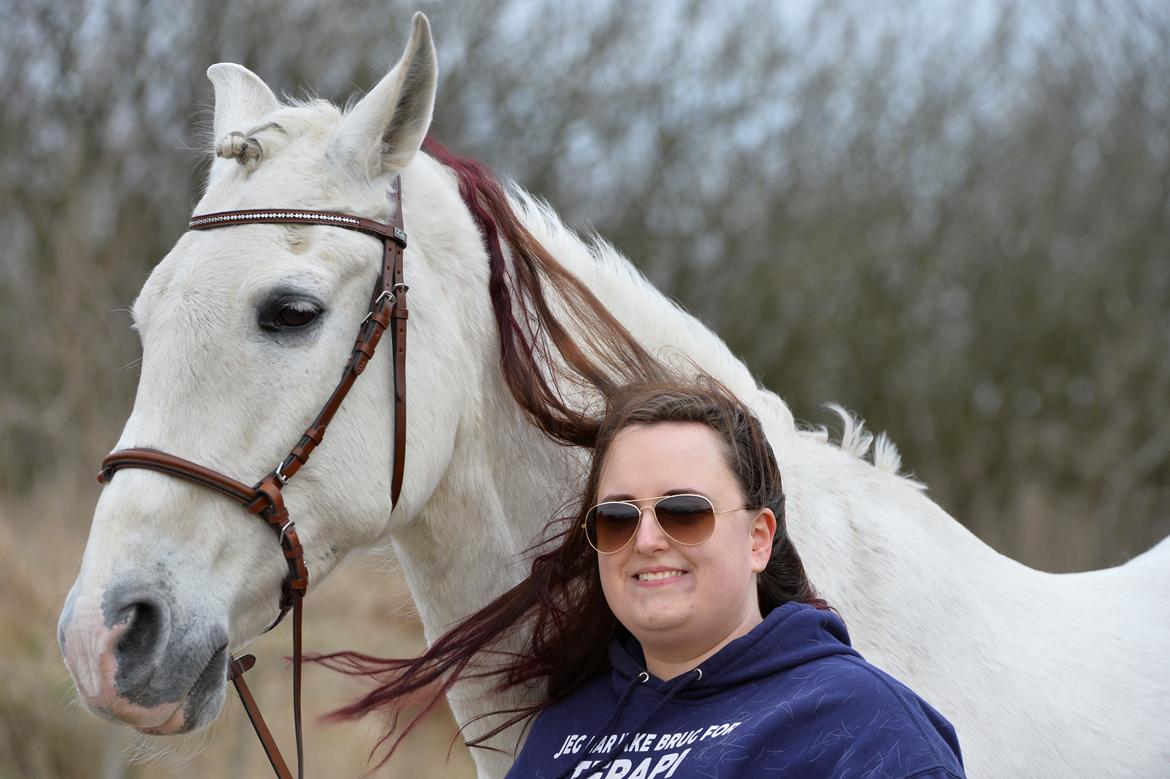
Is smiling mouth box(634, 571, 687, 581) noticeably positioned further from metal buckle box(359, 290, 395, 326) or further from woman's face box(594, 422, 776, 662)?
metal buckle box(359, 290, 395, 326)

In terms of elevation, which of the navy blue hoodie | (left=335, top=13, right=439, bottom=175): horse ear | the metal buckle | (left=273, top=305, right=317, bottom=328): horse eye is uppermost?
(left=335, top=13, right=439, bottom=175): horse ear

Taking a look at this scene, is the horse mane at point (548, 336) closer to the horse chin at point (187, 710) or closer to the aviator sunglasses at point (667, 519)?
the aviator sunglasses at point (667, 519)

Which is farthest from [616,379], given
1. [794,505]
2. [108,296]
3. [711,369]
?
[108,296]

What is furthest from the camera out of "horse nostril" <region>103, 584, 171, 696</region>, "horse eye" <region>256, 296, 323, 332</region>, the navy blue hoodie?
"horse eye" <region>256, 296, 323, 332</region>

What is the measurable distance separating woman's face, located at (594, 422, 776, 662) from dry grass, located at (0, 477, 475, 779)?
10.0ft

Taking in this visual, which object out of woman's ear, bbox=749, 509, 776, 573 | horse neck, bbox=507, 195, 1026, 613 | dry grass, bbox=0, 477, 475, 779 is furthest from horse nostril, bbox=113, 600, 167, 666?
dry grass, bbox=0, 477, 475, 779

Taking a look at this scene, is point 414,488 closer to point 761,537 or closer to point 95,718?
point 761,537

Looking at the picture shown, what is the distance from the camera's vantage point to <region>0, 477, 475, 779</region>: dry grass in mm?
5617

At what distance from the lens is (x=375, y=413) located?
2.29 metres

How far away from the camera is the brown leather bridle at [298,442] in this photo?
208 cm

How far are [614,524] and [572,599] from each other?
1.50 feet

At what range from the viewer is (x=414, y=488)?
7.65 ft

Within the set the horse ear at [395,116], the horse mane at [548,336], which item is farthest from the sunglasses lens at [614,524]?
the horse ear at [395,116]

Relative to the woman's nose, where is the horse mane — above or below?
above
